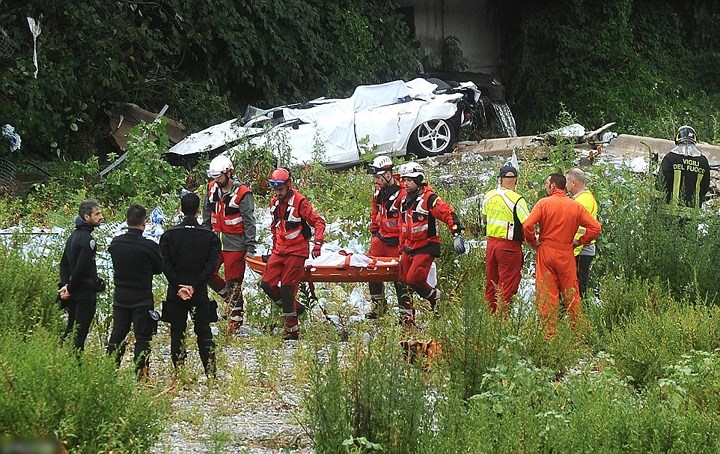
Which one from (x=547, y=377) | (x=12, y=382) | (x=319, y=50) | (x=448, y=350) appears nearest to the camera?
(x=12, y=382)

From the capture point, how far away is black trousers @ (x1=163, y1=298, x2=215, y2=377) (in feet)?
27.5

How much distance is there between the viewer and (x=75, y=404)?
608 cm

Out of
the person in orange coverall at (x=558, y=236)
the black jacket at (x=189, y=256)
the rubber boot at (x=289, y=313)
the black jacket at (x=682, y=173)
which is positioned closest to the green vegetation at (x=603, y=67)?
the black jacket at (x=682, y=173)

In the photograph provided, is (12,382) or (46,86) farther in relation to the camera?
(46,86)

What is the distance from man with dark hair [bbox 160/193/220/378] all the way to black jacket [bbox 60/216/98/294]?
1.71 feet

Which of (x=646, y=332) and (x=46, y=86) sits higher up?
(x=46, y=86)

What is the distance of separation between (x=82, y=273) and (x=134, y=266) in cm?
51

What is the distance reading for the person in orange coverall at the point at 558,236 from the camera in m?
9.64

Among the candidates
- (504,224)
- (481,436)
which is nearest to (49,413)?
(481,436)

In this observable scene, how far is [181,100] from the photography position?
68.9ft

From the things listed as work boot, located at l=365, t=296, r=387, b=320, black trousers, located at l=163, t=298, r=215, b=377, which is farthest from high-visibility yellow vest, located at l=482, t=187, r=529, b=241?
black trousers, located at l=163, t=298, r=215, b=377

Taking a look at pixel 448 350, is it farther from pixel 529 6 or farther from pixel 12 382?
pixel 529 6

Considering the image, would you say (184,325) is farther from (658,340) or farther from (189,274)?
(658,340)

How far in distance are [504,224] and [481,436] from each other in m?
4.46
